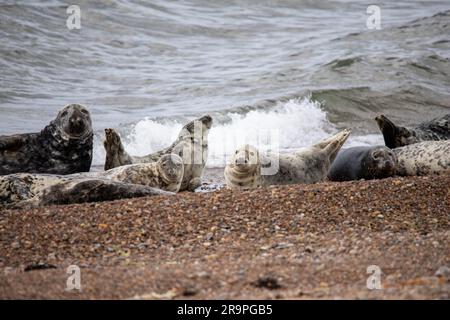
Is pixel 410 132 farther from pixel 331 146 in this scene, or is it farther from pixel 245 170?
pixel 245 170

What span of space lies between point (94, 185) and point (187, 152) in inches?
75.9

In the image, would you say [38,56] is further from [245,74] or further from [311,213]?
[311,213]

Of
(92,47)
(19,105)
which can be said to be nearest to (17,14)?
(92,47)

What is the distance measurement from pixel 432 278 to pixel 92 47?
560 inches

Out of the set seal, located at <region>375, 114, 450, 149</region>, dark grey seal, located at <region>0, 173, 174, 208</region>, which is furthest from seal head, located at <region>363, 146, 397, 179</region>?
dark grey seal, located at <region>0, 173, 174, 208</region>

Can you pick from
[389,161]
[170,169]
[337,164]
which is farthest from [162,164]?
[389,161]

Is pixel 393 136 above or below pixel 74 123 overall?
below

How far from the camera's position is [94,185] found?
6.96 meters

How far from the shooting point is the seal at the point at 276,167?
7871mm

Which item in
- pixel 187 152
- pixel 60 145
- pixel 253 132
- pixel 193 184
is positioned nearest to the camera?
pixel 193 184

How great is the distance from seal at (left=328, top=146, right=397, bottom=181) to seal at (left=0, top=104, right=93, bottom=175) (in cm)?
285

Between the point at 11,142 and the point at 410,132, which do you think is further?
the point at 410,132

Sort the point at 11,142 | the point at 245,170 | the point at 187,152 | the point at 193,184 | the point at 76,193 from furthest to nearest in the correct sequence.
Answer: the point at 11,142, the point at 187,152, the point at 193,184, the point at 245,170, the point at 76,193

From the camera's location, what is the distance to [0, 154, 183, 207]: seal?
6.93 m
